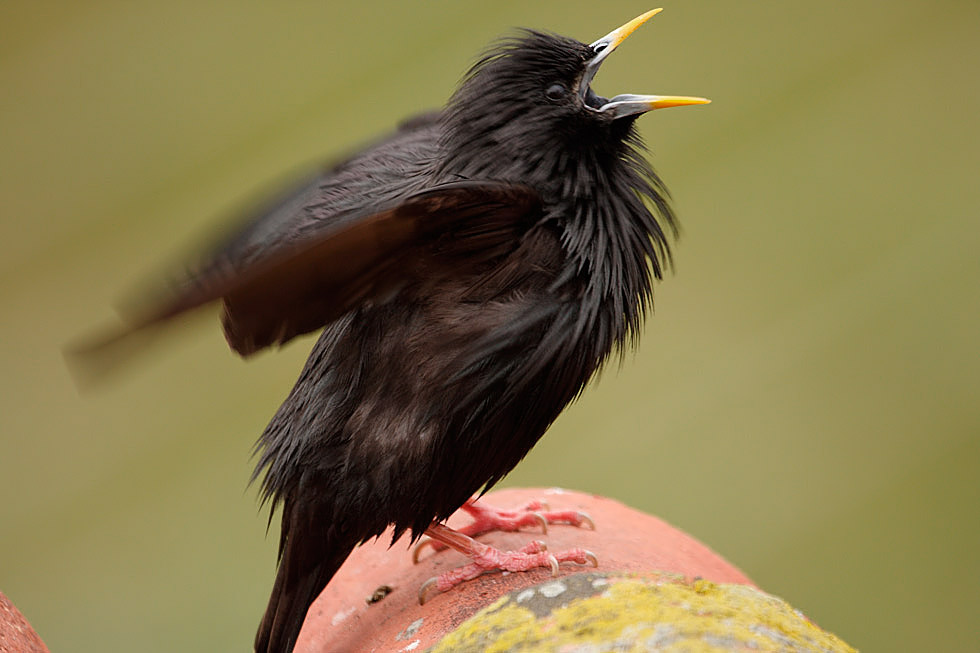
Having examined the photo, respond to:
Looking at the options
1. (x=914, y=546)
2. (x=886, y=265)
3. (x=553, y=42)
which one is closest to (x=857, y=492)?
(x=914, y=546)

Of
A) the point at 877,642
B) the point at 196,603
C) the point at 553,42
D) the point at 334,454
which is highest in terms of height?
the point at 553,42

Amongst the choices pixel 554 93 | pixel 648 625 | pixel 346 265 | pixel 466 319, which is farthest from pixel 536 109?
pixel 648 625

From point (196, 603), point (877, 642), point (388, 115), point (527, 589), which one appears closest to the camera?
point (527, 589)

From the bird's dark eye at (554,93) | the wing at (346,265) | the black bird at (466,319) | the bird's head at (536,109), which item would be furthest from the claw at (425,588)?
the bird's dark eye at (554,93)

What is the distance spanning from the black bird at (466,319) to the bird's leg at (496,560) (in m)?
0.10

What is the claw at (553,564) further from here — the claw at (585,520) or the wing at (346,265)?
the wing at (346,265)

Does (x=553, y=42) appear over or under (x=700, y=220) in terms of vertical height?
over

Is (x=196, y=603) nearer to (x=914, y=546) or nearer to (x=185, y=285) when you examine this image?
(x=914, y=546)

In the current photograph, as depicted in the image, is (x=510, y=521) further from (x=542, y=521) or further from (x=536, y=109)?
(x=536, y=109)

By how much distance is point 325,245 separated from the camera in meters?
1.83

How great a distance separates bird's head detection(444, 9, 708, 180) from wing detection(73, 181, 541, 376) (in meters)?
0.18

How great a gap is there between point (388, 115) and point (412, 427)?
14.4 ft

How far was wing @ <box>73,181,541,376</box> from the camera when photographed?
175 centimetres

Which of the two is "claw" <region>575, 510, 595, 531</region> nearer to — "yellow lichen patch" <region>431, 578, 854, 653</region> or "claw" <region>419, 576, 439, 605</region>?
"claw" <region>419, 576, 439, 605</region>
